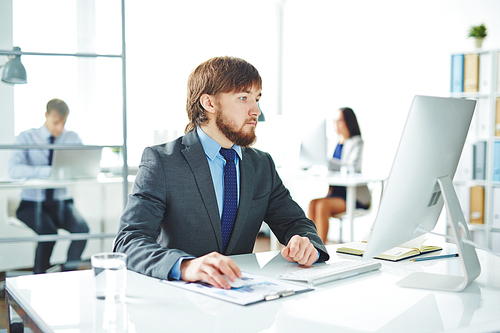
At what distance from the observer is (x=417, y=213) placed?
1103mm

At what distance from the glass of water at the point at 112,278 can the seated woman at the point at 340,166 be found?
3.30m

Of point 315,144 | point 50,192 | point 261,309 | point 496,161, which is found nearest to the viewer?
point 261,309

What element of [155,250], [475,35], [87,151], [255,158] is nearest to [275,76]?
[475,35]

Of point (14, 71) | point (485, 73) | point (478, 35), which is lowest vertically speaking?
point (14, 71)

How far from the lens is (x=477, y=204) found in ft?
12.6

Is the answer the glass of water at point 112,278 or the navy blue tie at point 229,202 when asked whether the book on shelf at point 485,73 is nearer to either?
the navy blue tie at point 229,202

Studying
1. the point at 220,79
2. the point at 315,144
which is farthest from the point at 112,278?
the point at 315,144

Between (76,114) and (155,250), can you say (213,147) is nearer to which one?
(155,250)

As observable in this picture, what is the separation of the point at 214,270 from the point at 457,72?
3471 millimetres

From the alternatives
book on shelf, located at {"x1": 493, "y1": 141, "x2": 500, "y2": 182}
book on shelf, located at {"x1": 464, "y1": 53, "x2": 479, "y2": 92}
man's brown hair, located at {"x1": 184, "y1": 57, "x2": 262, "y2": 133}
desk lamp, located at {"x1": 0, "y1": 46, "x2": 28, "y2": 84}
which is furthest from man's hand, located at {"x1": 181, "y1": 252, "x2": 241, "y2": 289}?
book on shelf, located at {"x1": 464, "y1": 53, "x2": 479, "y2": 92}

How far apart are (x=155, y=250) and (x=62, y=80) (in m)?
2.04

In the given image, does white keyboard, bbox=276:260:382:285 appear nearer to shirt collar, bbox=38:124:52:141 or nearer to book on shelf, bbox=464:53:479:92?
shirt collar, bbox=38:124:52:141

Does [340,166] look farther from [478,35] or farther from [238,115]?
[238,115]

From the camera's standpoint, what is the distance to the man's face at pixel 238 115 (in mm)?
1563
